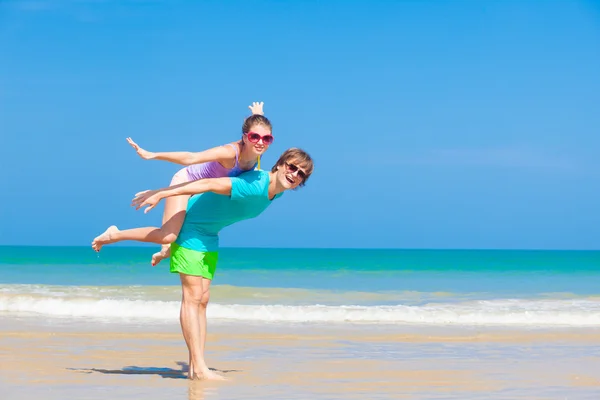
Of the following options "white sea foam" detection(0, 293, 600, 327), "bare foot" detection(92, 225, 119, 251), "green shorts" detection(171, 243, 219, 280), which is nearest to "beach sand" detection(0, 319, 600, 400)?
"green shorts" detection(171, 243, 219, 280)

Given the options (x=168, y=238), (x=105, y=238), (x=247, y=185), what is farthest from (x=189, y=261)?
(x=247, y=185)

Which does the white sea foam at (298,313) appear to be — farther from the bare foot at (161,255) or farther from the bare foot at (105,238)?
the bare foot at (105,238)

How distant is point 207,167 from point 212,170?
5 centimetres

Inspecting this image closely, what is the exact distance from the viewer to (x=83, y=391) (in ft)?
16.3

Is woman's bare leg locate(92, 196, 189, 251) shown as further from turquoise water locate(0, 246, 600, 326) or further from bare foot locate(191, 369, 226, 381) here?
turquoise water locate(0, 246, 600, 326)

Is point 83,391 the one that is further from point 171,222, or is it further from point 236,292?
point 236,292

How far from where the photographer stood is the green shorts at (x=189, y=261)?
17.4 ft

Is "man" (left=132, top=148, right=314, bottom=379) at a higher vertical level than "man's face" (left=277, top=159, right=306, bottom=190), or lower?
lower

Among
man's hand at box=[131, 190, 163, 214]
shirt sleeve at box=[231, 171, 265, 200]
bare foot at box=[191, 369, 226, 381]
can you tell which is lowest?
bare foot at box=[191, 369, 226, 381]

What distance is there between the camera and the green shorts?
5.30 metres

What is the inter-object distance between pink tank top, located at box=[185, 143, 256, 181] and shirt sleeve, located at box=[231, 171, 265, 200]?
13cm

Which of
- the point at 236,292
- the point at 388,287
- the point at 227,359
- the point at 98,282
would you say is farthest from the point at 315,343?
the point at 98,282

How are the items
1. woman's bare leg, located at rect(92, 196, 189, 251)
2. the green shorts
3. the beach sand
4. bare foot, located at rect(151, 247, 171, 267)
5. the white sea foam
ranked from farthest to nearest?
the white sea foam < bare foot, located at rect(151, 247, 171, 267) < the green shorts < woman's bare leg, located at rect(92, 196, 189, 251) < the beach sand

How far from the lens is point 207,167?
533 cm
